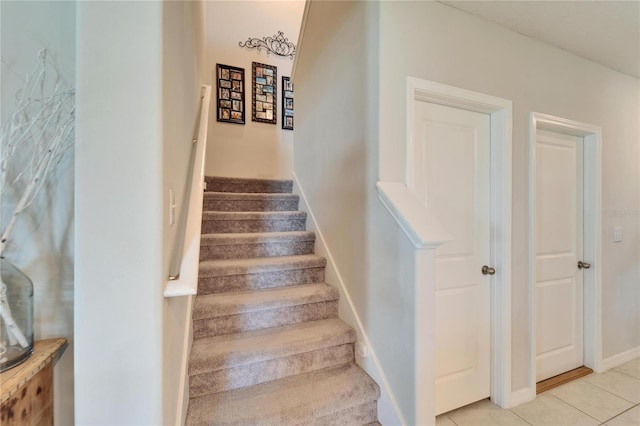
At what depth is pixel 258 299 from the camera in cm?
168

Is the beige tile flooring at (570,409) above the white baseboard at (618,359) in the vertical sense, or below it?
below

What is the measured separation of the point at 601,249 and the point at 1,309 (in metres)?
3.58

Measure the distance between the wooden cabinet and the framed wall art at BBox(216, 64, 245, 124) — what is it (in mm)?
3151

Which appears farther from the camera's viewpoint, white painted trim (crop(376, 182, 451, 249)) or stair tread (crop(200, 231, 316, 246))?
stair tread (crop(200, 231, 316, 246))

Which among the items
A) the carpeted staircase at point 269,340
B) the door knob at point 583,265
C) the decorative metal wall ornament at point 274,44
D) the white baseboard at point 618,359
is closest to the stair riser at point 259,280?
the carpeted staircase at point 269,340

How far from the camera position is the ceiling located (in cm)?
152

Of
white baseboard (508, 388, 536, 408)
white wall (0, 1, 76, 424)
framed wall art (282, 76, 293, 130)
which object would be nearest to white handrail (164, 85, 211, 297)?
white wall (0, 1, 76, 424)

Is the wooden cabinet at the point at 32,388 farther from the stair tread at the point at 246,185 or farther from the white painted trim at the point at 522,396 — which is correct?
the white painted trim at the point at 522,396

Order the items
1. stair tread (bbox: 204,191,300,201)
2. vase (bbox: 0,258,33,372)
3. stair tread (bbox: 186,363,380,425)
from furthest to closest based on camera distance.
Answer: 1. stair tread (bbox: 204,191,300,201)
2. stair tread (bbox: 186,363,380,425)
3. vase (bbox: 0,258,33,372)

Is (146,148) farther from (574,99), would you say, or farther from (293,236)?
(574,99)

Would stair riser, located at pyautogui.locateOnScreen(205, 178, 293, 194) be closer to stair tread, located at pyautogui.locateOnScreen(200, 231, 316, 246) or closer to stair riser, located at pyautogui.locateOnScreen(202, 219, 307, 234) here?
stair riser, located at pyautogui.locateOnScreen(202, 219, 307, 234)

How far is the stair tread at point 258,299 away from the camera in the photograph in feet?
5.10

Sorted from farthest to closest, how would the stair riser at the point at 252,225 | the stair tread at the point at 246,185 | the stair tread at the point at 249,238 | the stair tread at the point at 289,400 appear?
the stair tread at the point at 246,185 < the stair riser at the point at 252,225 < the stair tread at the point at 249,238 < the stair tread at the point at 289,400

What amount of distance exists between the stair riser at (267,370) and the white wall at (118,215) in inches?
24.7
